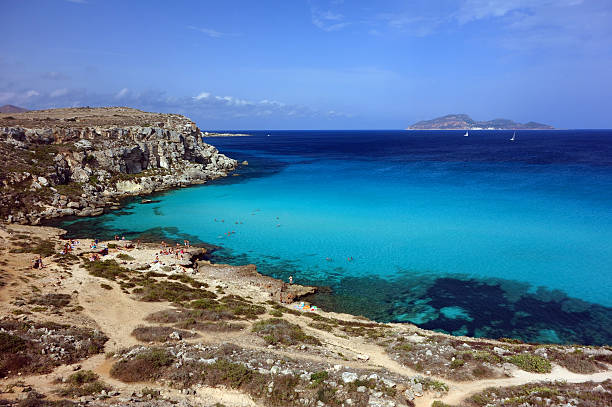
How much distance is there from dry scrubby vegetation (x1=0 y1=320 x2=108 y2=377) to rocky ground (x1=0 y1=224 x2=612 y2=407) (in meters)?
0.06

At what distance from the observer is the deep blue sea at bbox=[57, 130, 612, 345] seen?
91.1 feet

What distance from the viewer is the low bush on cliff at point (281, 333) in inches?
790

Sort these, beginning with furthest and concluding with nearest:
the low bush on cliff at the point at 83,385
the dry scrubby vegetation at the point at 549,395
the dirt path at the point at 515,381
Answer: the dirt path at the point at 515,381, the low bush on cliff at the point at 83,385, the dry scrubby vegetation at the point at 549,395

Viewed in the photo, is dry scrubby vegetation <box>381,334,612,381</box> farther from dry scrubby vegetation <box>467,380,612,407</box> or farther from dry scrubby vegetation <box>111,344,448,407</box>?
dry scrubby vegetation <box>111,344,448,407</box>

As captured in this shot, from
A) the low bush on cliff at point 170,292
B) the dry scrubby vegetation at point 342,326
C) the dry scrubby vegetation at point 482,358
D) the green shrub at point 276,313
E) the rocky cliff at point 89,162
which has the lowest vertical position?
the dry scrubby vegetation at point 342,326

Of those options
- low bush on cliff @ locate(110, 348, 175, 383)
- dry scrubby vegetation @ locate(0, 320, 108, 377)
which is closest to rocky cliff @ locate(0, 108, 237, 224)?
dry scrubby vegetation @ locate(0, 320, 108, 377)

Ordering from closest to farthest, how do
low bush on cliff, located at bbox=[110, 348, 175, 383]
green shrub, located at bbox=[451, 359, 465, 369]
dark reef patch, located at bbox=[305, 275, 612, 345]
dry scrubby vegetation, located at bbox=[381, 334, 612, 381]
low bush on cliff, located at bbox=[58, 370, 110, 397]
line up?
low bush on cliff, located at bbox=[58, 370, 110, 397] < low bush on cliff, located at bbox=[110, 348, 175, 383] < dry scrubby vegetation, located at bbox=[381, 334, 612, 381] < green shrub, located at bbox=[451, 359, 465, 369] < dark reef patch, located at bbox=[305, 275, 612, 345]

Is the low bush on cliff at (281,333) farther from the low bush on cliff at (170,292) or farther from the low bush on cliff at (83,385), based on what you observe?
the low bush on cliff at (83,385)

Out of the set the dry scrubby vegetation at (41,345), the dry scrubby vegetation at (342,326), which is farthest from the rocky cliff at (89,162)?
the dry scrubby vegetation at (342,326)

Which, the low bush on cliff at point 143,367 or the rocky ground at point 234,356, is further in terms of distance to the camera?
the low bush on cliff at point 143,367

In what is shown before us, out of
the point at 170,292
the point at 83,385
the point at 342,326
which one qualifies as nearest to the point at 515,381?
the point at 342,326

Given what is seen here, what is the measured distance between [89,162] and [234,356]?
66.0 m

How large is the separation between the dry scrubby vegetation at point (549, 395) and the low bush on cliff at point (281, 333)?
9.47 m

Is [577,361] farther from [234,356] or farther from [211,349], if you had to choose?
[211,349]
